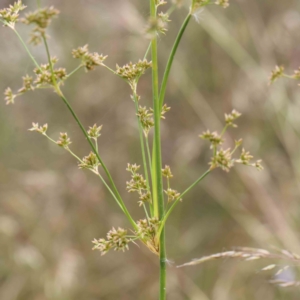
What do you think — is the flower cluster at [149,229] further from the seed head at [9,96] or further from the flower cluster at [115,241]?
the seed head at [9,96]

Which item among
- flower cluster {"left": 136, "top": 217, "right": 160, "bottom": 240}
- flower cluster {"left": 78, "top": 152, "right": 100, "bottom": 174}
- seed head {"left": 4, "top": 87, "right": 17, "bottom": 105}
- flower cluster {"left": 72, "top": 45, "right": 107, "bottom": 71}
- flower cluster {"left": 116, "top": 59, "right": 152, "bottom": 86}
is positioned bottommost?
flower cluster {"left": 136, "top": 217, "right": 160, "bottom": 240}

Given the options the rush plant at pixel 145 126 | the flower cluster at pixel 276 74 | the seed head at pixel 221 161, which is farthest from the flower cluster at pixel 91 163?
the flower cluster at pixel 276 74

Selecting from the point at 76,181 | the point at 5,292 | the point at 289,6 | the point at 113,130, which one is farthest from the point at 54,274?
the point at 289,6

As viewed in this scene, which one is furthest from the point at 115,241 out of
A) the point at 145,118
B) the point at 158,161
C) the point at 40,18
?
the point at 40,18

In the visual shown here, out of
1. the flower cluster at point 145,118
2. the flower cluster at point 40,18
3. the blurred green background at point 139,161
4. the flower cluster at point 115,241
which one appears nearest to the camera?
the flower cluster at point 40,18

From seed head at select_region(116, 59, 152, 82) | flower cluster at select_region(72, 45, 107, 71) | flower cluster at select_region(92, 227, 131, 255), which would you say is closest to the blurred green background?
seed head at select_region(116, 59, 152, 82)

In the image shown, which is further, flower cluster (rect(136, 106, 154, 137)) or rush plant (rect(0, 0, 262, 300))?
flower cluster (rect(136, 106, 154, 137))

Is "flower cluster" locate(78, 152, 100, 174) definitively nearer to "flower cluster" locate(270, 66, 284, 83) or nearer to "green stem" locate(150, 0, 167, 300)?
"green stem" locate(150, 0, 167, 300)

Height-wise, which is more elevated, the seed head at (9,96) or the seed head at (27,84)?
the seed head at (9,96)
